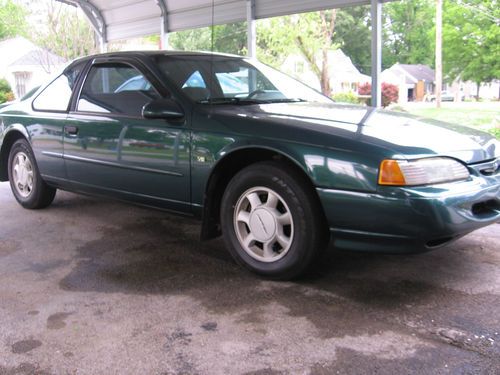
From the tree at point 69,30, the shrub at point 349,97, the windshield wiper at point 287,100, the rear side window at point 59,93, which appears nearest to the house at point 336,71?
the shrub at point 349,97

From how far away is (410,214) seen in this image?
2.83 m

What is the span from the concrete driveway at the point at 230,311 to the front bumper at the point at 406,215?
39 centimetres

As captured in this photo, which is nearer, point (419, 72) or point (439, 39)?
point (439, 39)

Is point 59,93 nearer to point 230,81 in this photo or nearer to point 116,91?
point 116,91

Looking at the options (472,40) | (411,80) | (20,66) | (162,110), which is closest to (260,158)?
(162,110)

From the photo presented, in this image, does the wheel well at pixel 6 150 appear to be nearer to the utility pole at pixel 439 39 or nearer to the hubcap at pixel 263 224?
the hubcap at pixel 263 224

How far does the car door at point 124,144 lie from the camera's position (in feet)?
12.6

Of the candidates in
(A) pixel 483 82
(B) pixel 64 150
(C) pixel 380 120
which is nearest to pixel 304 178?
(C) pixel 380 120

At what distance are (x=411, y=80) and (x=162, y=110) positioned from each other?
16.3 ft

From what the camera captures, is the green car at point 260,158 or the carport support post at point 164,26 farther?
the carport support post at point 164,26

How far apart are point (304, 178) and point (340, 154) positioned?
0.33 meters

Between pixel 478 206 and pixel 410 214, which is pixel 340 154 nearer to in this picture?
pixel 410 214

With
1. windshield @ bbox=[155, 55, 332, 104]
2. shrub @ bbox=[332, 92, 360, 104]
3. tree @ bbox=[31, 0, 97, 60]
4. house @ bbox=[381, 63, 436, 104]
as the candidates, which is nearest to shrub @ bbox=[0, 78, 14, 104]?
tree @ bbox=[31, 0, 97, 60]

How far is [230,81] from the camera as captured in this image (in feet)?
14.2
